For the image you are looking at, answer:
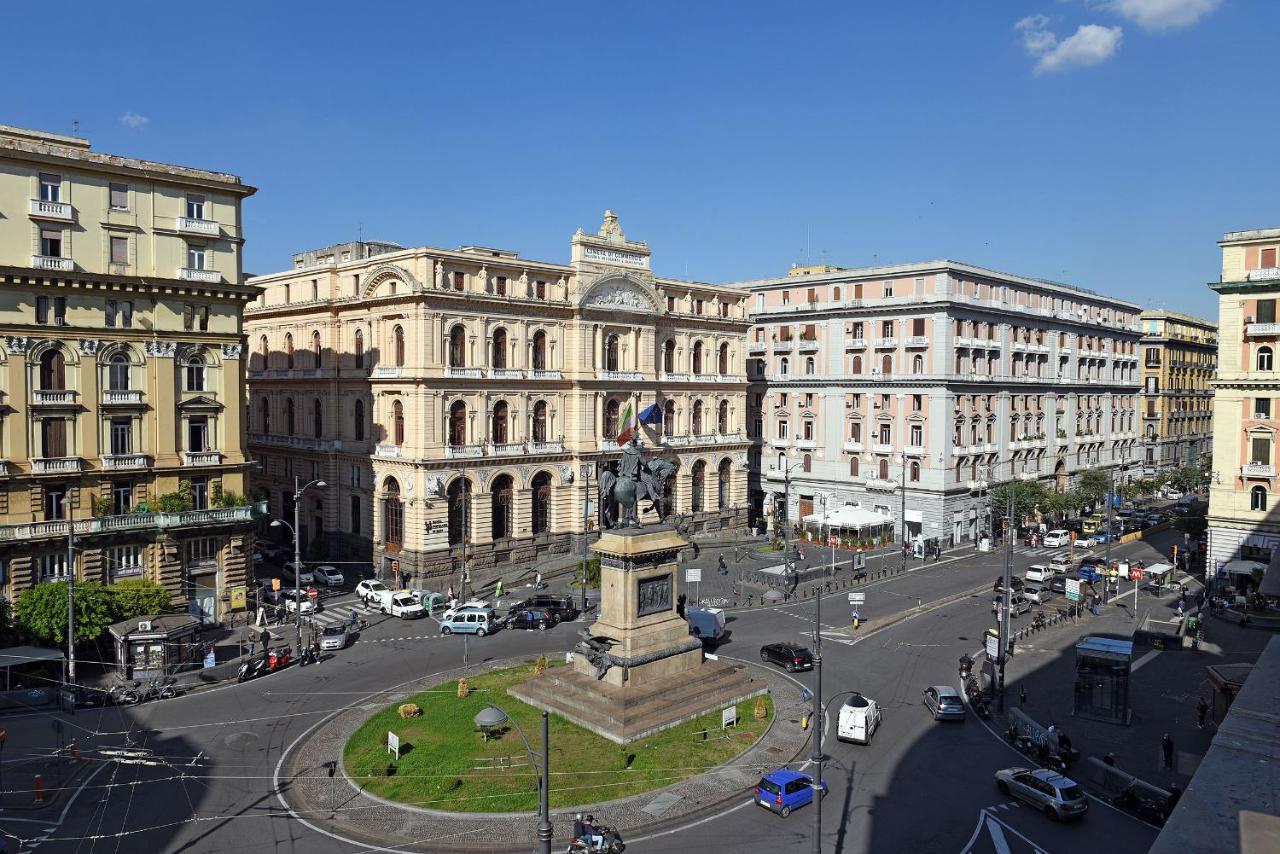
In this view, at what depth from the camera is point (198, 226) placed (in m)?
49.5

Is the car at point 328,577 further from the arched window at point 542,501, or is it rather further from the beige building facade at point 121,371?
the arched window at point 542,501

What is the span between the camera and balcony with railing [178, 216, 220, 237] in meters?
49.0

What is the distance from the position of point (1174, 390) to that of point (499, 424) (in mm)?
94302

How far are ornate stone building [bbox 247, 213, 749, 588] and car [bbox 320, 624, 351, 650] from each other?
1228 centimetres

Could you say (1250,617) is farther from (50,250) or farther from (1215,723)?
(50,250)

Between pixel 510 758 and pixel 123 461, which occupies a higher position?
pixel 123 461

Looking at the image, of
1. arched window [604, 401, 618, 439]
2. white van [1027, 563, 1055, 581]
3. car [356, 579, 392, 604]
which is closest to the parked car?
car [356, 579, 392, 604]

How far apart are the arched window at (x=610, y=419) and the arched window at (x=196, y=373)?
2913cm

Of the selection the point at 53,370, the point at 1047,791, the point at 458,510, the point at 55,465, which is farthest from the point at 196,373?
the point at 1047,791

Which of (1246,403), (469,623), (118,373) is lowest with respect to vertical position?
(469,623)

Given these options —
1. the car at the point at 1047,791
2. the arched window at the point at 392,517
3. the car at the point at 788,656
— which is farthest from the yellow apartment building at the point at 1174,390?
the car at the point at 1047,791

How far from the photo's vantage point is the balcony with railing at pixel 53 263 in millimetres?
44500

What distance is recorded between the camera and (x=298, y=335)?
72.0 meters

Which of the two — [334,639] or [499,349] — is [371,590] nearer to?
[334,639]
